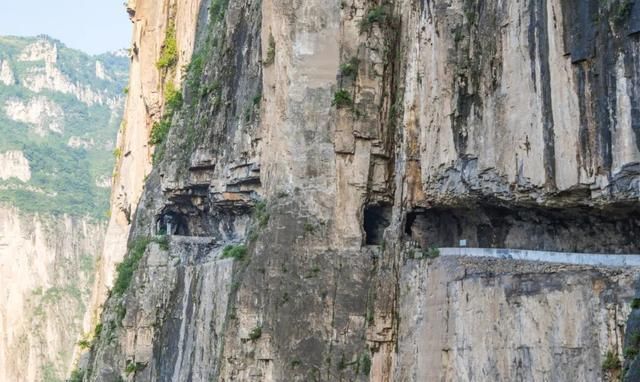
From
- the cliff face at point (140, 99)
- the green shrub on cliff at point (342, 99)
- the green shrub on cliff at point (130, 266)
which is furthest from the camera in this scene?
the cliff face at point (140, 99)

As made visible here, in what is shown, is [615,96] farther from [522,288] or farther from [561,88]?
[522,288]

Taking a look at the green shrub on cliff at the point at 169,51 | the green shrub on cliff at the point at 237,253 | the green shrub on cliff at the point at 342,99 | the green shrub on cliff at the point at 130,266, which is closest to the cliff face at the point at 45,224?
the green shrub on cliff at the point at 169,51

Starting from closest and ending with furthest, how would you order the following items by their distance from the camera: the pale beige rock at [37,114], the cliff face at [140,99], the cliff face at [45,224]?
the cliff face at [140,99]
the cliff face at [45,224]
the pale beige rock at [37,114]

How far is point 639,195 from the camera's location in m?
20.4

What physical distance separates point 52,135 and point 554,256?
538 ft

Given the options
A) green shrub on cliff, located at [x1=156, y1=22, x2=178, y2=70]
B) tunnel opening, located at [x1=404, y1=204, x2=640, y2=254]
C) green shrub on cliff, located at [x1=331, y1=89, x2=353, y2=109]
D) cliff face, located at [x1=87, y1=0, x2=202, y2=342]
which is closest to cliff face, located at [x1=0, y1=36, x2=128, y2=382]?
cliff face, located at [x1=87, y1=0, x2=202, y2=342]

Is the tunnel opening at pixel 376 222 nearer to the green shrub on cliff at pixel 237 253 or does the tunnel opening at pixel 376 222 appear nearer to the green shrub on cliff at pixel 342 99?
the green shrub on cliff at pixel 342 99

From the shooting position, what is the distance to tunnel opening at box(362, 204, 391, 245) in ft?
109

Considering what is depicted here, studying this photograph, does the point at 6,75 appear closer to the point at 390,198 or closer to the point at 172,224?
the point at 172,224

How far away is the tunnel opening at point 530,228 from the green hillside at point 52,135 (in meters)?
118

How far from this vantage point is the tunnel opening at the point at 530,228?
22547 mm

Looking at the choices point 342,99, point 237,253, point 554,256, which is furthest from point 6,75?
point 554,256

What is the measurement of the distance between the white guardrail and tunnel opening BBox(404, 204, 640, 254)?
2.37ft

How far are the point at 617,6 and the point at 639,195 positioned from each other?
3.20 m
